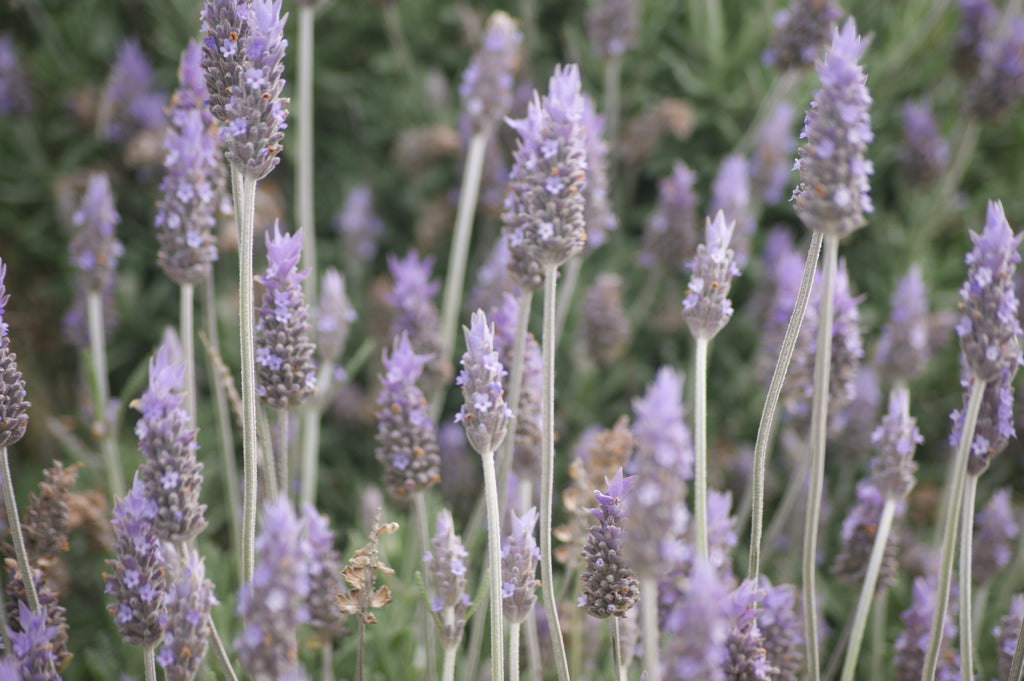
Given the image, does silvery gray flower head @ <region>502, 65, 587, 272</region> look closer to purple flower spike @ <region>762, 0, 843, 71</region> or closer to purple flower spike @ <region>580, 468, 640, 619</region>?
Result: purple flower spike @ <region>580, 468, 640, 619</region>

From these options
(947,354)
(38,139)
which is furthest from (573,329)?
(38,139)

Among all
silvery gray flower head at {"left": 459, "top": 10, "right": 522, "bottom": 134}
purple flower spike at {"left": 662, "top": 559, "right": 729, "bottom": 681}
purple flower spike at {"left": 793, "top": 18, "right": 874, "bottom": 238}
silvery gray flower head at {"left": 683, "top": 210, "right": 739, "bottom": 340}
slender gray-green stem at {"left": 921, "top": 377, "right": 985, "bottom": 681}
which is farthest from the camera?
silvery gray flower head at {"left": 459, "top": 10, "right": 522, "bottom": 134}

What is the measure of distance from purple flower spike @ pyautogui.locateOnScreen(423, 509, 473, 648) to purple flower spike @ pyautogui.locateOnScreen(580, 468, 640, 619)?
0.71 ft

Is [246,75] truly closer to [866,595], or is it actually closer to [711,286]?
[711,286]

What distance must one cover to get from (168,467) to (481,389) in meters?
0.50

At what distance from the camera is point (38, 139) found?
320cm

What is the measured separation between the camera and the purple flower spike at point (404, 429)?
68.1 inches

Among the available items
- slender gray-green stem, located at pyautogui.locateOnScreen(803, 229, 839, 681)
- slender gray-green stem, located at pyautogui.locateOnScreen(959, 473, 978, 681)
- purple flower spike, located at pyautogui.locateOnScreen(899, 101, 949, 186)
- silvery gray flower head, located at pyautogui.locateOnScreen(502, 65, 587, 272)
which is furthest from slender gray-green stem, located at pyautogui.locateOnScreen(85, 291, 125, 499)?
purple flower spike, located at pyautogui.locateOnScreen(899, 101, 949, 186)

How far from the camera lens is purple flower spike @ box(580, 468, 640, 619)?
4.59ft

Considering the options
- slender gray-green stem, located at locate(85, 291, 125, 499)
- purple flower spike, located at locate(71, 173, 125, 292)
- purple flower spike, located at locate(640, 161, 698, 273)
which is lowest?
slender gray-green stem, located at locate(85, 291, 125, 499)

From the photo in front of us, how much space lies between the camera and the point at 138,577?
135 cm

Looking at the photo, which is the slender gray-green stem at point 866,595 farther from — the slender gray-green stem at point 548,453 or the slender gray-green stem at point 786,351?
the slender gray-green stem at point 548,453

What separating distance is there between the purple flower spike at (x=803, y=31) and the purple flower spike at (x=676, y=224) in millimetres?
447

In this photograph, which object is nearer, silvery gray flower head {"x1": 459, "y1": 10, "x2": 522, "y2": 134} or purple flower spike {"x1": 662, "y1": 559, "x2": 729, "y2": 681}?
purple flower spike {"x1": 662, "y1": 559, "x2": 729, "y2": 681}
